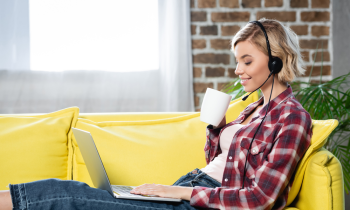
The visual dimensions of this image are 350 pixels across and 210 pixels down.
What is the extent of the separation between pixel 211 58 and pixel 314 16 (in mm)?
739

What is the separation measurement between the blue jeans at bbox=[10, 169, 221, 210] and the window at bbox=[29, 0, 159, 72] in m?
1.15

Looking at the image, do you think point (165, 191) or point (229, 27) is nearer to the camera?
point (165, 191)

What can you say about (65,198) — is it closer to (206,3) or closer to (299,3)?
(206,3)

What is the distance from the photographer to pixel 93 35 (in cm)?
187

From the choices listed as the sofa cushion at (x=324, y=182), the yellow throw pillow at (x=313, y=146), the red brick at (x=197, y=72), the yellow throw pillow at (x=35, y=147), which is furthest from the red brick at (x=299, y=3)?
the yellow throw pillow at (x=35, y=147)

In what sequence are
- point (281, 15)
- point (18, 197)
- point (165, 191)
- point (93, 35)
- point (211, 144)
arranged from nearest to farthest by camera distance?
point (18, 197) < point (165, 191) < point (211, 144) < point (93, 35) < point (281, 15)

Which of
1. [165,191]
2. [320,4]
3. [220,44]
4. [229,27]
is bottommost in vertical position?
[165,191]

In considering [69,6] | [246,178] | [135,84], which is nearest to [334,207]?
[246,178]

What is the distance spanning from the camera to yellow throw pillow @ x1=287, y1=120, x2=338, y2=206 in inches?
36.3

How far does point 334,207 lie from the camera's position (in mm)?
906

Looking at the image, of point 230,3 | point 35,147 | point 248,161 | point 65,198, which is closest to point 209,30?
point 230,3

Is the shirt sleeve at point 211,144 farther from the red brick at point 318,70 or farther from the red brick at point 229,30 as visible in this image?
the red brick at point 318,70

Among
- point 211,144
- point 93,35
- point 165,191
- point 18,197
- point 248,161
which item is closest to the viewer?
point 18,197

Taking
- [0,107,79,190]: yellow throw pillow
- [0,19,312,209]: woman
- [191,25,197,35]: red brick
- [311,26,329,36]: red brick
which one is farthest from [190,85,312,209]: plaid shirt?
[311,26,329,36]: red brick
